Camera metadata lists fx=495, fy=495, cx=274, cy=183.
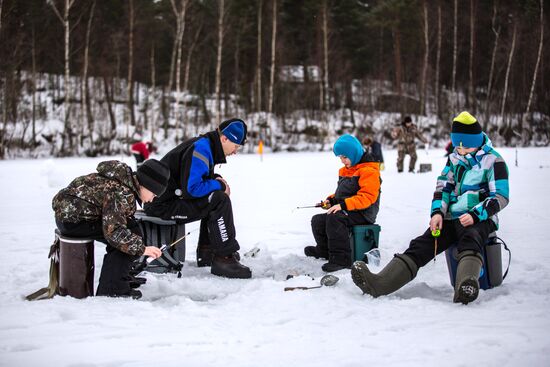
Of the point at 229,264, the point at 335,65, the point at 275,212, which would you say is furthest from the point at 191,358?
the point at 335,65

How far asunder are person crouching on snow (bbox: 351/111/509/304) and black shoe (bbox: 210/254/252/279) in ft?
3.61

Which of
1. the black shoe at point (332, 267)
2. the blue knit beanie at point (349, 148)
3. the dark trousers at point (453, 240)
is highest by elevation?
the blue knit beanie at point (349, 148)

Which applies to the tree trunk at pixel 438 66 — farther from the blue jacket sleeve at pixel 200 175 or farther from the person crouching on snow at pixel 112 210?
the person crouching on snow at pixel 112 210

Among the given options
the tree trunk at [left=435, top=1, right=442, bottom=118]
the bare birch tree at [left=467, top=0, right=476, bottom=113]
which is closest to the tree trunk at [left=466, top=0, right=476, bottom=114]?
the bare birch tree at [left=467, top=0, right=476, bottom=113]

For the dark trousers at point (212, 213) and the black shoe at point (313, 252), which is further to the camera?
the black shoe at point (313, 252)

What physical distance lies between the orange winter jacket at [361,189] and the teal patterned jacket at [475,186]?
0.78 m

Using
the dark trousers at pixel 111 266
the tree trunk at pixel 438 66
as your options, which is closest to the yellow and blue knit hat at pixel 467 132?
the dark trousers at pixel 111 266

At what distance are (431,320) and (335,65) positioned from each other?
28.6 m

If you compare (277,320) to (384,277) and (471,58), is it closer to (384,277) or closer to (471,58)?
(384,277)

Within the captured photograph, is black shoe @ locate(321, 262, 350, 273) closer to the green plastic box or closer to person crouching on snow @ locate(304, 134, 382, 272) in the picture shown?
person crouching on snow @ locate(304, 134, 382, 272)

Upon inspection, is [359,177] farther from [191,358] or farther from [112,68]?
[112,68]

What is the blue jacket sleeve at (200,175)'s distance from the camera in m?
4.16

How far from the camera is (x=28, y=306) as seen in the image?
3.07 meters

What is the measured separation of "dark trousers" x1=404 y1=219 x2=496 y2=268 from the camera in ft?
11.0
